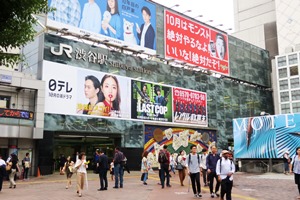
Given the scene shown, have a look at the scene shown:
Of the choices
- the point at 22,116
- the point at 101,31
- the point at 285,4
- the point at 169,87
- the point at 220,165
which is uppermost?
the point at 285,4

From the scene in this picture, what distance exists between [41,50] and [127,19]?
9.70 meters

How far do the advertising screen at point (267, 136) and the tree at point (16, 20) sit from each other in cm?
1889

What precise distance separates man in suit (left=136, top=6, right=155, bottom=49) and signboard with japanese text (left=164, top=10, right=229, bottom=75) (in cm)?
217

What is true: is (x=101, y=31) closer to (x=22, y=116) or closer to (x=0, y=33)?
(x=22, y=116)

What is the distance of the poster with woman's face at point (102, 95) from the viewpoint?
2684 cm

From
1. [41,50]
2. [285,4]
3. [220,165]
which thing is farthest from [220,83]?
[220,165]

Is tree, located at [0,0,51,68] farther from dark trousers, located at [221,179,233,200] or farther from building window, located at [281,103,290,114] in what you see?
building window, located at [281,103,290,114]

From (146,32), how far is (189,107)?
29.6 ft

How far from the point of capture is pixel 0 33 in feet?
25.2

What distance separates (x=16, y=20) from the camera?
782 cm

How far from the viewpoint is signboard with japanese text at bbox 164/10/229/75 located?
35812mm

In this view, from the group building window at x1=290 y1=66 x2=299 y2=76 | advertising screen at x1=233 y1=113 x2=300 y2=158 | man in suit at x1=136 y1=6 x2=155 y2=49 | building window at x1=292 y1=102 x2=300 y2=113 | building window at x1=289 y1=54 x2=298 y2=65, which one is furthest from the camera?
building window at x1=289 y1=54 x2=298 y2=65

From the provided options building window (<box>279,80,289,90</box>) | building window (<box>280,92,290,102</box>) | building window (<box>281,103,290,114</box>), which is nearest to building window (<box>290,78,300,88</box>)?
building window (<box>279,80,289,90</box>)

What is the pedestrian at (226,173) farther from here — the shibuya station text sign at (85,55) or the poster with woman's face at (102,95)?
the shibuya station text sign at (85,55)
